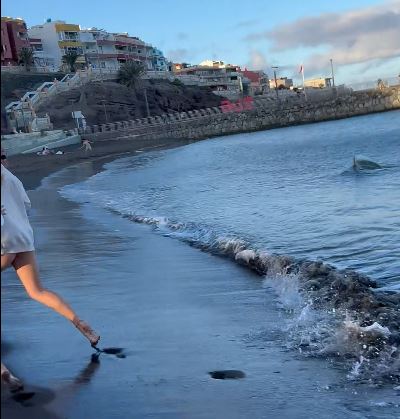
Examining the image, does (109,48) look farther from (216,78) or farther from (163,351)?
(163,351)

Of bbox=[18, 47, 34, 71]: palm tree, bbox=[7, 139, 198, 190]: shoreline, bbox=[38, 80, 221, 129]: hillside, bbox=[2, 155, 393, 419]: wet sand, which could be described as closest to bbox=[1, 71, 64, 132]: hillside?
bbox=[18, 47, 34, 71]: palm tree

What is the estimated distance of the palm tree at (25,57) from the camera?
84.8m

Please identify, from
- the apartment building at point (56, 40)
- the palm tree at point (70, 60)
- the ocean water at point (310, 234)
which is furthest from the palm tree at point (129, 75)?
the ocean water at point (310, 234)

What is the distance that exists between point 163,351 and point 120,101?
80.1 m

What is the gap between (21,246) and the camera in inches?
117

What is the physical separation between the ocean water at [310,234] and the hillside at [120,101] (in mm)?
47215

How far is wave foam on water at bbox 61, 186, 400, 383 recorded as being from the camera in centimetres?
455

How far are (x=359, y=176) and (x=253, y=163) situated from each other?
1330 centimetres

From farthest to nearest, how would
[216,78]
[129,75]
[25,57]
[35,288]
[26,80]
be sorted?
[216,78] < [129,75] < [25,57] < [26,80] < [35,288]

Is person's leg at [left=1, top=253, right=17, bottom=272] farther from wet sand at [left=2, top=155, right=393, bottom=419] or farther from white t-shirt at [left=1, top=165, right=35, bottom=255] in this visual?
wet sand at [left=2, top=155, right=393, bottom=419]

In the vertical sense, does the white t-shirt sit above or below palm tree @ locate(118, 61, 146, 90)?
below

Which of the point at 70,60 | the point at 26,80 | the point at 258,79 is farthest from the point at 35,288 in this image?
the point at 258,79

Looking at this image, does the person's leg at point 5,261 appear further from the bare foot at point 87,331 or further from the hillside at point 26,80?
the hillside at point 26,80

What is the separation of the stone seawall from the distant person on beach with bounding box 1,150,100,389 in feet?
176
